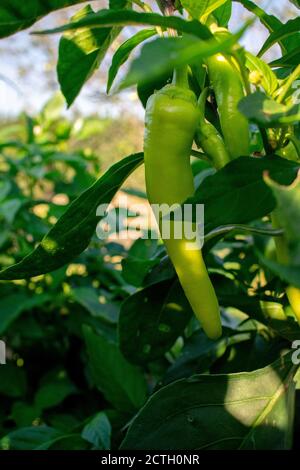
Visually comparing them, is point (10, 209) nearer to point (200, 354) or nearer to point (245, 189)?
point (200, 354)

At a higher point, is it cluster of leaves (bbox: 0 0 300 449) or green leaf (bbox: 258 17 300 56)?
green leaf (bbox: 258 17 300 56)

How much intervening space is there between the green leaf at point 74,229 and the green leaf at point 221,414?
18 centimetres

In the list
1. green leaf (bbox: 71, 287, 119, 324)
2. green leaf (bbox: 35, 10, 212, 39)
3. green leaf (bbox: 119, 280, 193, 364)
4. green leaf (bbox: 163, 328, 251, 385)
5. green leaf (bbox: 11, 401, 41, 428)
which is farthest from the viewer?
green leaf (bbox: 11, 401, 41, 428)

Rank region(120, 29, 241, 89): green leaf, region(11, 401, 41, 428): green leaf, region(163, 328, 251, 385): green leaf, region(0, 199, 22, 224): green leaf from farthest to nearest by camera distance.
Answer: region(0, 199, 22, 224): green leaf
region(11, 401, 41, 428): green leaf
region(163, 328, 251, 385): green leaf
region(120, 29, 241, 89): green leaf

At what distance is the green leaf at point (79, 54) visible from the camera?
2.36 ft

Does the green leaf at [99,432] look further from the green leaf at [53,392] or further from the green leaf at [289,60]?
the green leaf at [289,60]

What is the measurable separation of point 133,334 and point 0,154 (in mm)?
1105

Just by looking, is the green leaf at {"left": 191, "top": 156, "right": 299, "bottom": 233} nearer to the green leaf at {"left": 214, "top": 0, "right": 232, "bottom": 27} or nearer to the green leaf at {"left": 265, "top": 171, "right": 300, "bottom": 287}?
the green leaf at {"left": 265, "top": 171, "right": 300, "bottom": 287}

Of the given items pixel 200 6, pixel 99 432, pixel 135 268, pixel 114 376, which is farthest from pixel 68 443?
pixel 200 6

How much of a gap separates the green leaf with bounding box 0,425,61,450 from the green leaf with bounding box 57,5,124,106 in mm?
525

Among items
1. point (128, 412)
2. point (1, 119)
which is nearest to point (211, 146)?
point (128, 412)

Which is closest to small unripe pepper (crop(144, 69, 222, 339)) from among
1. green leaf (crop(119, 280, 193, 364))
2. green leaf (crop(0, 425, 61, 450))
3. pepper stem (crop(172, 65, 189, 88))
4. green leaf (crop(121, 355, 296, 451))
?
pepper stem (crop(172, 65, 189, 88))

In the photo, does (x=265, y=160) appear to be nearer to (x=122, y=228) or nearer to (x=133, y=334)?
(x=133, y=334)

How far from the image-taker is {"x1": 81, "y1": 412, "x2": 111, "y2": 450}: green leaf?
85 centimetres
